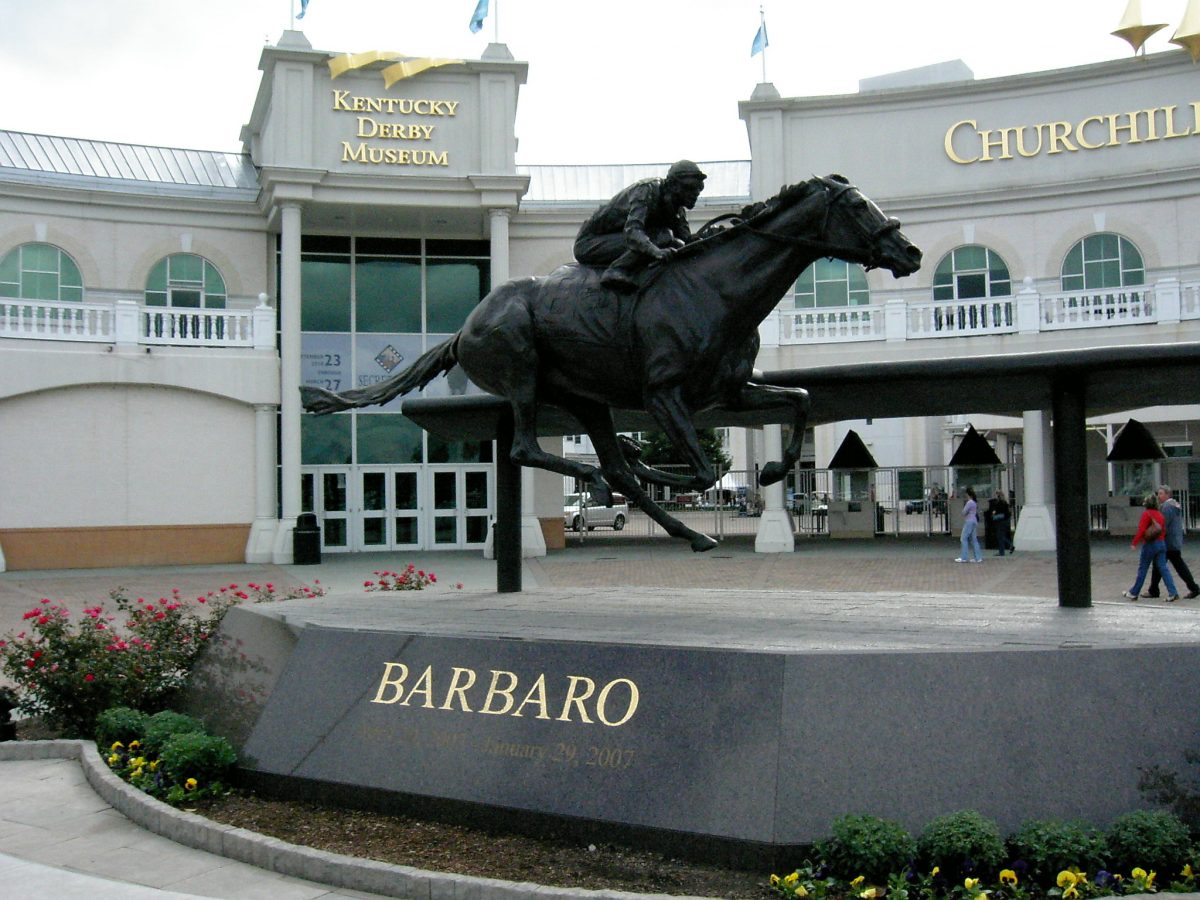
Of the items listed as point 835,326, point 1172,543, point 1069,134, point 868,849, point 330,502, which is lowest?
point 868,849

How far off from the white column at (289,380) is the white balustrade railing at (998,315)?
10799mm

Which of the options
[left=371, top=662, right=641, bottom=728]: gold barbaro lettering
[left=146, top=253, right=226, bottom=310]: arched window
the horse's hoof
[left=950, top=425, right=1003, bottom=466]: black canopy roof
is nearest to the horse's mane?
the horse's hoof

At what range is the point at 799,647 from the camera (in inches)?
214

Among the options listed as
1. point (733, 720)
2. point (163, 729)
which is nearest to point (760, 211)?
point (733, 720)

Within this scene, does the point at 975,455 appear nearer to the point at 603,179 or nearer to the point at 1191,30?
the point at 1191,30

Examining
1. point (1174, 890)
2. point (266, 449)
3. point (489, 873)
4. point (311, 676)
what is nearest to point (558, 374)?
point (311, 676)

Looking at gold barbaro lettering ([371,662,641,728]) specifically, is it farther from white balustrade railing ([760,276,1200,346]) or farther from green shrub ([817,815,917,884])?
white balustrade railing ([760,276,1200,346])

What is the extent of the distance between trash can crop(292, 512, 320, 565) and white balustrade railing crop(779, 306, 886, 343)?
37.9ft

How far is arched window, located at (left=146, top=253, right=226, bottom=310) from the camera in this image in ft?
87.6

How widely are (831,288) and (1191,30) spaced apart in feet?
31.4

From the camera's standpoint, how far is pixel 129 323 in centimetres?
2423

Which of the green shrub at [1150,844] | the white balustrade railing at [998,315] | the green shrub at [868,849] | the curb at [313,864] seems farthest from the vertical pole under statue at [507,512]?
the white balustrade railing at [998,315]

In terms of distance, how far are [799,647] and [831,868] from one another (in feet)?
3.79

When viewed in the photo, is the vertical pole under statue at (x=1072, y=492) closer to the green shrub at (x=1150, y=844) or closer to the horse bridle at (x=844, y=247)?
the horse bridle at (x=844, y=247)
